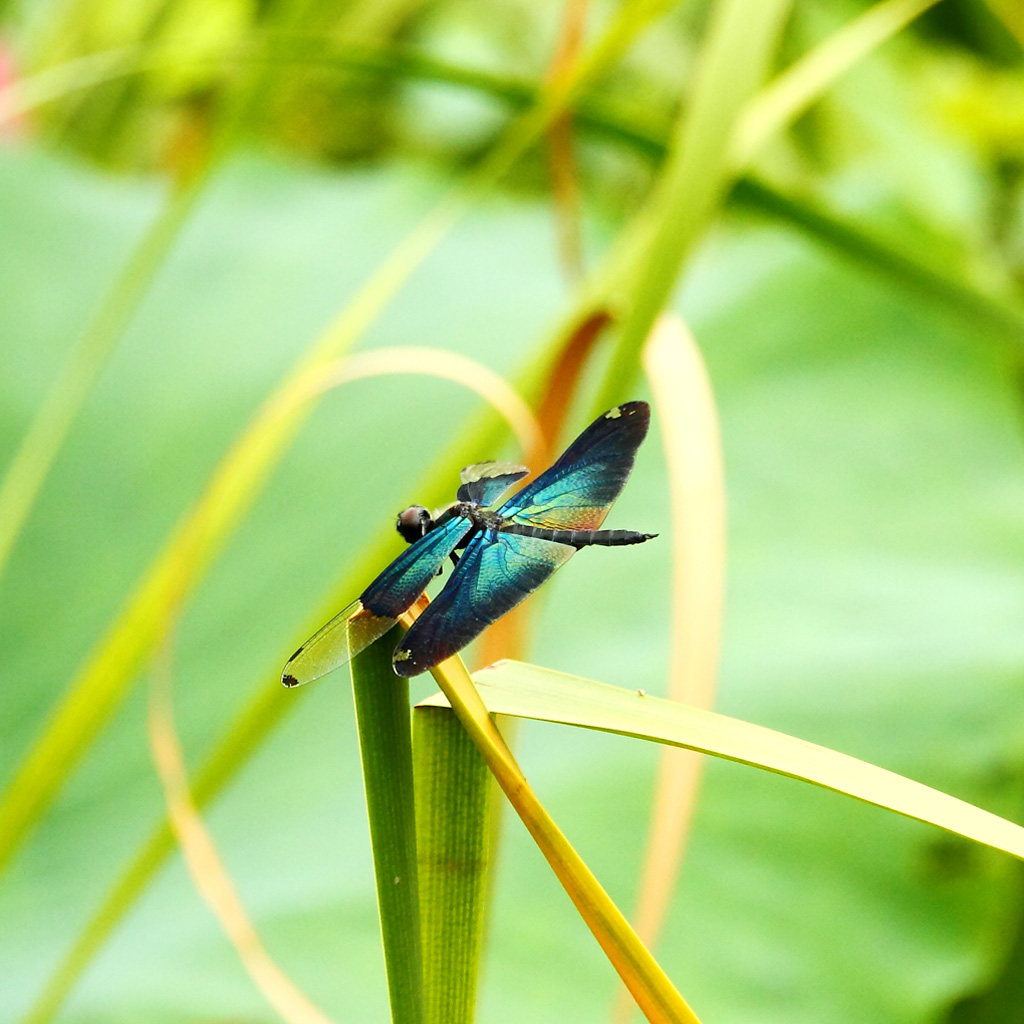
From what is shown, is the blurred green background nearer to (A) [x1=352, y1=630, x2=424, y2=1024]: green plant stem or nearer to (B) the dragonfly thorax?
(B) the dragonfly thorax

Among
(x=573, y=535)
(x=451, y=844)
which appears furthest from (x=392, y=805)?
(x=573, y=535)

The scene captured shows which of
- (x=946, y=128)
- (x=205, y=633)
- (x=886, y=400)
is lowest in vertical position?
(x=205, y=633)

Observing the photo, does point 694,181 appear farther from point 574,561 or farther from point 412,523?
point 574,561

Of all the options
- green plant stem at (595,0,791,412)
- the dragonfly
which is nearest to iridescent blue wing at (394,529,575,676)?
the dragonfly

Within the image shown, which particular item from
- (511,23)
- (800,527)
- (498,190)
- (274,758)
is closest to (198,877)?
(274,758)

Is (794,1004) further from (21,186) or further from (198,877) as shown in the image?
(21,186)

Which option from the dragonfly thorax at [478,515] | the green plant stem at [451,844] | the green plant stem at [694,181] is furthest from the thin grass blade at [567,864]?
the green plant stem at [694,181]

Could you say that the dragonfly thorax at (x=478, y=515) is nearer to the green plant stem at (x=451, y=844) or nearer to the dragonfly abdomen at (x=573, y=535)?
the dragonfly abdomen at (x=573, y=535)
